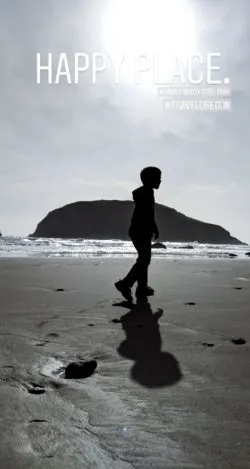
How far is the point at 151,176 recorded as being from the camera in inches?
243

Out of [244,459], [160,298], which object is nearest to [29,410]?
[244,459]

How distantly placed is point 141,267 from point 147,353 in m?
2.96

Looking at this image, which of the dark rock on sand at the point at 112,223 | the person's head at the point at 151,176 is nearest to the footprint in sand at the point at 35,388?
the person's head at the point at 151,176

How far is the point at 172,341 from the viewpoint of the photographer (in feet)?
11.2

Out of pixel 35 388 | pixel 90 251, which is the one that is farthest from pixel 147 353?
pixel 90 251

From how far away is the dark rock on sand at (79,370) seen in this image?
246cm

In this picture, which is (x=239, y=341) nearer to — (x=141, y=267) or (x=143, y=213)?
(x=141, y=267)

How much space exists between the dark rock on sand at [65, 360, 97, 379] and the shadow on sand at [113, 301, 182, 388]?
0.81ft

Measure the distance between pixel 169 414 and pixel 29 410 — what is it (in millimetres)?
617

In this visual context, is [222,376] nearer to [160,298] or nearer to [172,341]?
[172,341]

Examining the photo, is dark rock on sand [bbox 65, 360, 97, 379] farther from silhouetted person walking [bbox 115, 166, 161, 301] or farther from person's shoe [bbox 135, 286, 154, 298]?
silhouetted person walking [bbox 115, 166, 161, 301]

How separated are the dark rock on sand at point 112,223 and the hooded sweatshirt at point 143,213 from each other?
13745cm

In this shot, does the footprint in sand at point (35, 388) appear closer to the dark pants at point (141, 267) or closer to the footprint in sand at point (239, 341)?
the footprint in sand at point (239, 341)

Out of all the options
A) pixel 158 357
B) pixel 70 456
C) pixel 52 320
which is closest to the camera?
pixel 70 456
